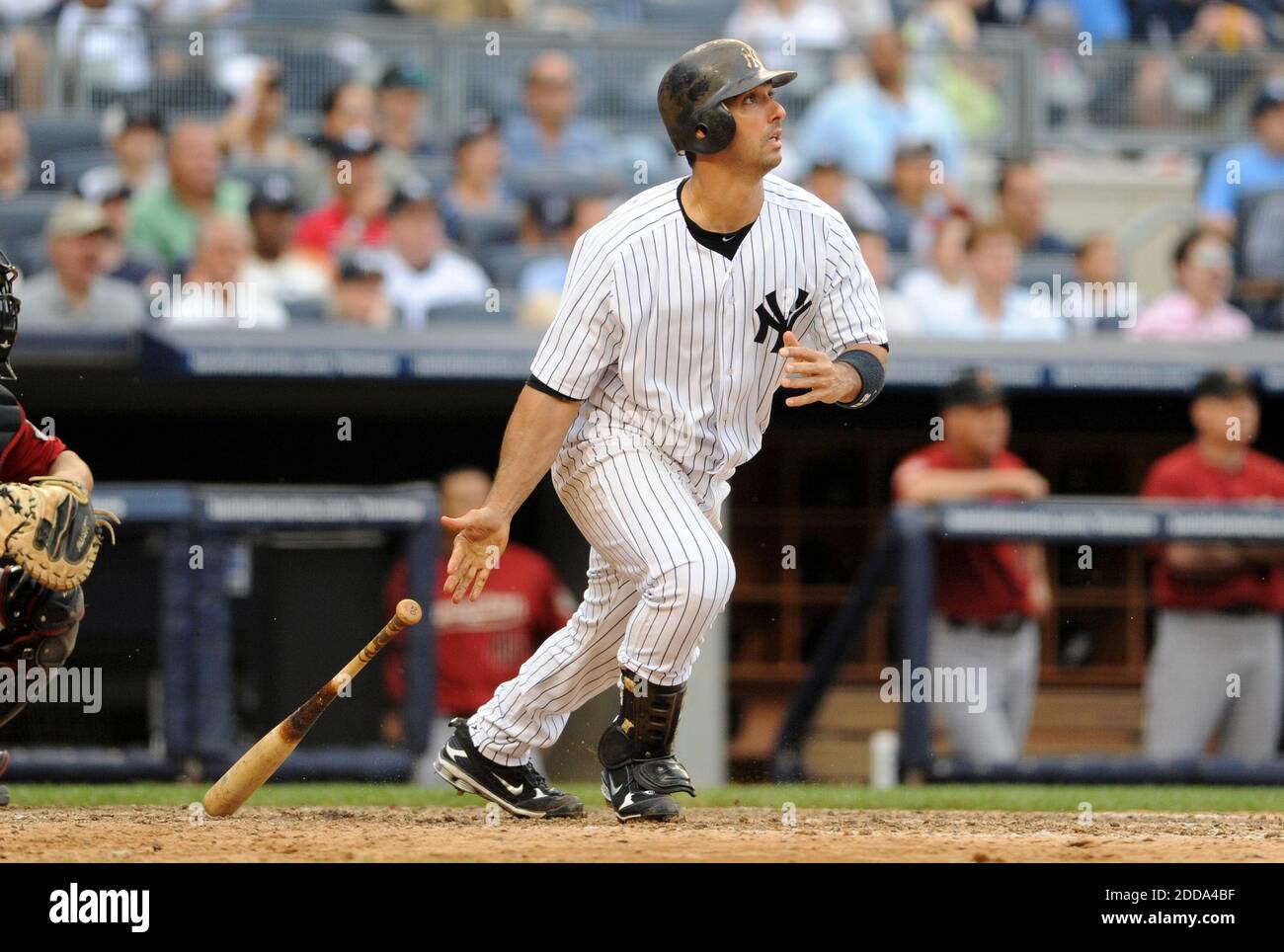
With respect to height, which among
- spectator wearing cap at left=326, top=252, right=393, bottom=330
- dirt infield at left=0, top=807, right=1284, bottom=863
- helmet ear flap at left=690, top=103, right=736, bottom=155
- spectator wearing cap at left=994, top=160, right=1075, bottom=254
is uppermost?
spectator wearing cap at left=994, top=160, right=1075, bottom=254

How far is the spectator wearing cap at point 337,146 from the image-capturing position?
9.19 metres

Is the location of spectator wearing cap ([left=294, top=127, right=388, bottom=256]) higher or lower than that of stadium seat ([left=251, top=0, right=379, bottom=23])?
lower

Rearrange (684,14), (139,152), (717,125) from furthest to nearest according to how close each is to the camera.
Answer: (684,14) → (139,152) → (717,125)

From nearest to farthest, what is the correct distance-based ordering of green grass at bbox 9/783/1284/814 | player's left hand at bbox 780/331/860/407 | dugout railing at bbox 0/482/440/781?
player's left hand at bbox 780/331/860/407, green grass at bbox 9/783/1284/814, dugout railing at bbox 0/482/440/781

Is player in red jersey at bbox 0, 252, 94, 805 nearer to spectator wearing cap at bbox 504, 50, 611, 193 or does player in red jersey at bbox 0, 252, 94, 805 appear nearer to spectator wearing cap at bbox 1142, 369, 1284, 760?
spectator wearing cap at bbox 1142, 369, 1284, 760

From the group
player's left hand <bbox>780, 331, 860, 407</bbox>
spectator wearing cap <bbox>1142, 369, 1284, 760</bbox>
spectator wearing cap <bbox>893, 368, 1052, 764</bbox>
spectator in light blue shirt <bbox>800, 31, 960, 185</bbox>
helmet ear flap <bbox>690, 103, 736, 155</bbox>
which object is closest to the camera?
player's left hand <bbox>780, 331, 860, 407</bbox>

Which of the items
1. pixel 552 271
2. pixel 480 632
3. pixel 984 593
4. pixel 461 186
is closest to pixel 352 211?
pixel 461 186

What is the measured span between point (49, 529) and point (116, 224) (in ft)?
13.5

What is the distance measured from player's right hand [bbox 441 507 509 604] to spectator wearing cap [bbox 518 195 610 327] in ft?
11.4

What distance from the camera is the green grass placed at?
18.9 feet

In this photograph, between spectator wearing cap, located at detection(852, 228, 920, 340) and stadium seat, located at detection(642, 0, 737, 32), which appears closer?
spectator wearing cap, located at detection(852, 228, 920, 340)

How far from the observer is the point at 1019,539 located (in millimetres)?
7406

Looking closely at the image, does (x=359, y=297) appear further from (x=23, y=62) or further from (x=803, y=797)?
(x=803, y=797)

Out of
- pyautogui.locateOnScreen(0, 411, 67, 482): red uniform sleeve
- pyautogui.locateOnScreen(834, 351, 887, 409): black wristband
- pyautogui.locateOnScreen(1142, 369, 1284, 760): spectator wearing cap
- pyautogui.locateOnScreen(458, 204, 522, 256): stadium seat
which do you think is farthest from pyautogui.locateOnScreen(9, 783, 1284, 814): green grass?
pyautogui.locateOnScreen(458, 204, 522, 256): stadium seat
